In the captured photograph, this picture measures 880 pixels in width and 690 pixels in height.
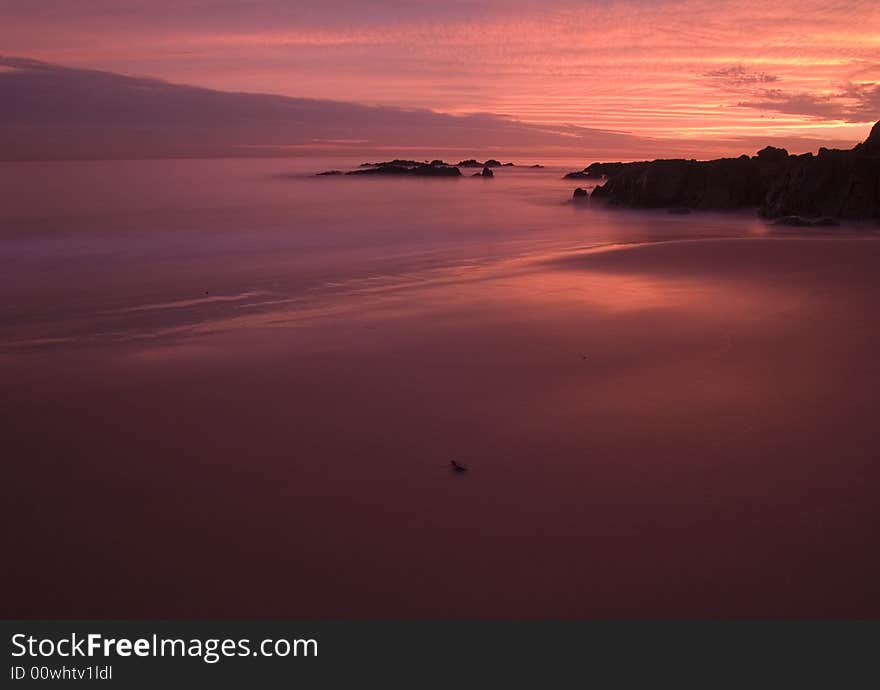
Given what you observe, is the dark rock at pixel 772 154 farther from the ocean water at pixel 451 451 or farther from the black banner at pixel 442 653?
the black banner at pixel 442 653

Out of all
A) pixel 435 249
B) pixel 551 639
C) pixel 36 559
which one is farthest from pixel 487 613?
pixel 435 249

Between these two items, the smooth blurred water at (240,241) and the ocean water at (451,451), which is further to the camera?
the smooth blurred water at (240,241)

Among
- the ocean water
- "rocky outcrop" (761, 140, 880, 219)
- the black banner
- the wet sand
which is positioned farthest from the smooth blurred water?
the black banner

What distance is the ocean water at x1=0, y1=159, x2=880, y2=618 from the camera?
2.82 meters

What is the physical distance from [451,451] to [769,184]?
21006 millimetres

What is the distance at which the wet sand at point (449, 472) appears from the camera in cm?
279

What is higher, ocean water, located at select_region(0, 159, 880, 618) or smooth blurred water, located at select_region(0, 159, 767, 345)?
smooth blurred water, located at select_region(0, 159, 767, 345)

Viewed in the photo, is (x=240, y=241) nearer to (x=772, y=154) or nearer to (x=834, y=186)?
(x=834, y=186)

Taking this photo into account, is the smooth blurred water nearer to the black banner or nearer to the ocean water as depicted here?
the ocean water

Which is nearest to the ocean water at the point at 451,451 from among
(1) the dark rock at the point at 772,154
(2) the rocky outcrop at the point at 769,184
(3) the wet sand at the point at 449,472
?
(3) the wet sand at the point at 449,472

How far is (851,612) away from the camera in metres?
2.62

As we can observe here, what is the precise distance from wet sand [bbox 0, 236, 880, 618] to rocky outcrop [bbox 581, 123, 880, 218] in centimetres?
1311

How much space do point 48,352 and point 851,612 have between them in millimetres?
6236

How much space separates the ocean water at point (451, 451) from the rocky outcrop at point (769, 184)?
10.2m
